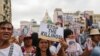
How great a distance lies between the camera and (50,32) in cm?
906

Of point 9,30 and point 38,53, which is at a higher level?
point 9,30

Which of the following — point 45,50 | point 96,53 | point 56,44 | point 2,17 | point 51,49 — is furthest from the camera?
point 2,17

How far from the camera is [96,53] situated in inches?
308

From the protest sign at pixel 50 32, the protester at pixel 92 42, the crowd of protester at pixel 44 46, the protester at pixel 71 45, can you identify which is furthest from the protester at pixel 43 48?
the protester at pixel 71 45

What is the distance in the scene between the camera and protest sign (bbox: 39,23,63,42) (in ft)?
28.9

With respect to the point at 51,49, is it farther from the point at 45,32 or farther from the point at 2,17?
the point at 2,17

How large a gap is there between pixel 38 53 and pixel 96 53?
129 cm

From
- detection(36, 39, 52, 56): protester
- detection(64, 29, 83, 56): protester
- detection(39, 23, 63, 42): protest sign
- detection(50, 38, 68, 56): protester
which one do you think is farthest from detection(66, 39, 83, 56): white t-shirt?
detection(36, 39, 52, 56): protester

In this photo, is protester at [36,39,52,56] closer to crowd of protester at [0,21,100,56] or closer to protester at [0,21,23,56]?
Result: crowd of protester at [0,21,100,56]

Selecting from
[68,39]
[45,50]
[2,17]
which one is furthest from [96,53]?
[2,17]

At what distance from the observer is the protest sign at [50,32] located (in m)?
8.82

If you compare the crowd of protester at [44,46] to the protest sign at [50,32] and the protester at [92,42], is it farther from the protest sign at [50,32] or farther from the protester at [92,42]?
the protest sign at [50,32]

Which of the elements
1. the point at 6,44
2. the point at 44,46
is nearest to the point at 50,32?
the point at 44,46

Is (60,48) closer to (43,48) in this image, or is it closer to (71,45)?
(43,48)
